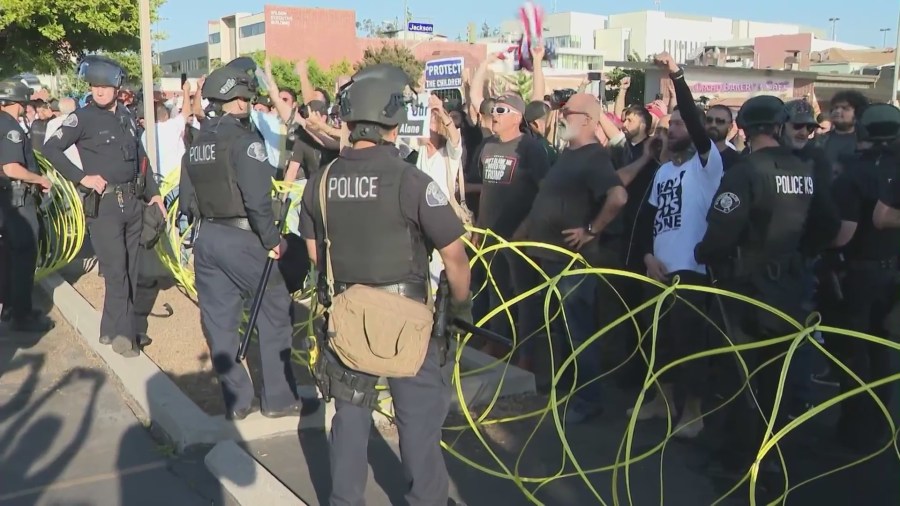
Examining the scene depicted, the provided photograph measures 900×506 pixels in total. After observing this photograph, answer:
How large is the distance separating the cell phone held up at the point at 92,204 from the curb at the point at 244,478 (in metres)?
2.61

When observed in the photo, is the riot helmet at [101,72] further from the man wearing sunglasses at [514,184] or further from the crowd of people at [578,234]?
the man wearing sunglasses at [514,184]

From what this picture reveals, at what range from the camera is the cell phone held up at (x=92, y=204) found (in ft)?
20.7

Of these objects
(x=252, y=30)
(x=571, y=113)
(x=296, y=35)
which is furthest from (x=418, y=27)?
(x=252, y=30)

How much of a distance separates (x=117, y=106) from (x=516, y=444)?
4213 mm

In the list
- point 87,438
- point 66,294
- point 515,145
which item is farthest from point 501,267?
point 66,294

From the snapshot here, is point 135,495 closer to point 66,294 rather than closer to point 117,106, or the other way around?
point 117,106

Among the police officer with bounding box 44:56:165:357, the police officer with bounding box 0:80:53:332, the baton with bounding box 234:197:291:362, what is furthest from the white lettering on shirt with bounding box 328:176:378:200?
the police officer with bounding box 0:80:53:332

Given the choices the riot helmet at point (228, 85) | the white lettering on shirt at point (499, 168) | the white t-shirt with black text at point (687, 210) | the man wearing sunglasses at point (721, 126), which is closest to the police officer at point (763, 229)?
the white t-shirt with black text at point (687, 210)

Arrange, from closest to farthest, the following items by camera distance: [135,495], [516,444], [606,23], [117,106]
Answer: [135,495] < [516,444] < [117,106] < [606,23]

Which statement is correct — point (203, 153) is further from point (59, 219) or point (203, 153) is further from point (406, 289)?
point (59, 219)

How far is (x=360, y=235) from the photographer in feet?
11.3

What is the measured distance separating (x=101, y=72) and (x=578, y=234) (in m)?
3.73

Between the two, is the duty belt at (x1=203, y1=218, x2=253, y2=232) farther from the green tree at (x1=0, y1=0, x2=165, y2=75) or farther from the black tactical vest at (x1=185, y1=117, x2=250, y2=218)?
the green tree at (x1=0, y1=0, x2=165, y2=75)

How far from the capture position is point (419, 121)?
805 cm
